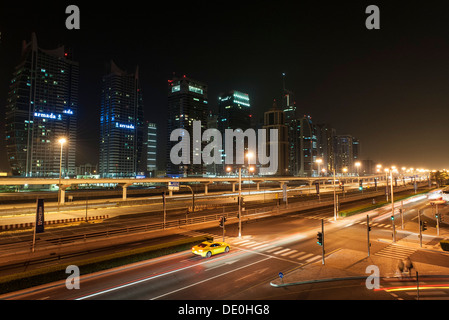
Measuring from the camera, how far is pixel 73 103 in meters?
174

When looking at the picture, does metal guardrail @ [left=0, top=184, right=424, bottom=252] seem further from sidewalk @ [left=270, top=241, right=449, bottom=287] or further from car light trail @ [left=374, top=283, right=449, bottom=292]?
car light trail @ [left=374, top=283, right=449, bottom=292]

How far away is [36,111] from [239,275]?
175766 mm

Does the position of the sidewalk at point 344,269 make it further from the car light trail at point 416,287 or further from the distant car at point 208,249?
the distant car at point 208,249

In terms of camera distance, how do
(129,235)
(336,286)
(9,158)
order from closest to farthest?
(336,286) → (129,235) → (9,158)

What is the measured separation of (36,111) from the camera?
146m

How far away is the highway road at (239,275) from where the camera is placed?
1411 centimetres

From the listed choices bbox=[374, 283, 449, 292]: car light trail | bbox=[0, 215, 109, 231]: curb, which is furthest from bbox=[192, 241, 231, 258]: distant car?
bbox=[0, 215, 109, 231]: curb

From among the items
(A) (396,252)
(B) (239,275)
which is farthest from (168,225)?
(A) (396,252)

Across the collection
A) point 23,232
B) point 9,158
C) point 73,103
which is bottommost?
point 23,232

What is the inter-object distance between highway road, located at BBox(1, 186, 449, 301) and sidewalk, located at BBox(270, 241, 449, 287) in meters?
0.48

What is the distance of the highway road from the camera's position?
14.1 metres
